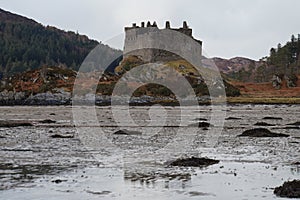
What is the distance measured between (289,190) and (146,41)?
150820 mm

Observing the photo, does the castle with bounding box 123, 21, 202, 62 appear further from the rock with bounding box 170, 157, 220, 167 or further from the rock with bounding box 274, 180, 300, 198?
the rock with bounding box 274, 180, 300, 198

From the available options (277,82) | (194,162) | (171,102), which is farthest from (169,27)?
(194,162)

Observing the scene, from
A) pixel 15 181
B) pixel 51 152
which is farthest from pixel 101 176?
pixel 51 152

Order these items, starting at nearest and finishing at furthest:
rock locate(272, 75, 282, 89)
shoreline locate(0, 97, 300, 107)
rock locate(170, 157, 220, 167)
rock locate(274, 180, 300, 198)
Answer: rock locate(274, 180, 300, 198) → rock locate(170, 157, 220, 167) → shoreline locate(0, 97, 300, 107) → rock locate(272, 75, 282, 89)

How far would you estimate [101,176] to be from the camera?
744 inches

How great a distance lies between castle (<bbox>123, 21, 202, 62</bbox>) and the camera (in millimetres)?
163500

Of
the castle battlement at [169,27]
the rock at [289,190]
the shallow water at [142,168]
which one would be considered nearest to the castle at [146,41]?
the castle battlement at [169,27]

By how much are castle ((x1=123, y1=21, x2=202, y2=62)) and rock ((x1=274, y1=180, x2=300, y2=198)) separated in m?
147

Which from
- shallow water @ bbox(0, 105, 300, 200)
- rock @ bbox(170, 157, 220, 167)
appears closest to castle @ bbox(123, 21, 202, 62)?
shallow water @ bbox(0, 105, 300, 200)

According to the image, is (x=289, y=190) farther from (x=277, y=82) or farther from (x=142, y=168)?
(x=277, y=82)

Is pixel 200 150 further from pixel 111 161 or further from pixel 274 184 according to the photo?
pixel 274 184

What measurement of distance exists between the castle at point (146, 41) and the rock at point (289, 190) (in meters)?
147

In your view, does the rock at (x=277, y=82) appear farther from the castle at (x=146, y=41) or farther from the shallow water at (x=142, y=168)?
the shallow water at (x=142, y=168)

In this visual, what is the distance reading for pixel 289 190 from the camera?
14984mm
